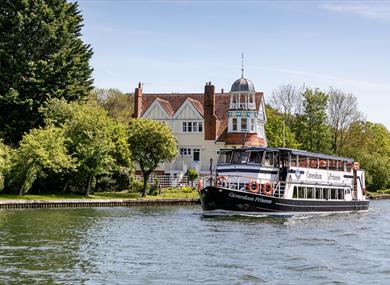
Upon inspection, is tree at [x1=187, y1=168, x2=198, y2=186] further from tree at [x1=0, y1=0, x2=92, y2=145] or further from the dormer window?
tree at [x1=0, y1=0, x2=92, y2=145]

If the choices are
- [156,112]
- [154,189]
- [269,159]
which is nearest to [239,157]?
[269,159]

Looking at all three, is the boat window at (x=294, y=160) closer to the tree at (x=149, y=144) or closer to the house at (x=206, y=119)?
the tree at (x=149, y=144)

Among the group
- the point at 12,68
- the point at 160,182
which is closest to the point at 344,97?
the point at 160,182

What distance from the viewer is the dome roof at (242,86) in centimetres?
8762

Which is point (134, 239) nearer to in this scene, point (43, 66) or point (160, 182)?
point (43, 66)

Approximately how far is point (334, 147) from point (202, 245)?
84.0 meters

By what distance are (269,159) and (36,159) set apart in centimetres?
2244

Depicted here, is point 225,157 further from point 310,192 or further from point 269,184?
point 310,192

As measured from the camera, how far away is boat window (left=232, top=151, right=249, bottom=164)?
171ft

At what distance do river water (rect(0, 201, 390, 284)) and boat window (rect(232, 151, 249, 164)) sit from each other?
655 cm

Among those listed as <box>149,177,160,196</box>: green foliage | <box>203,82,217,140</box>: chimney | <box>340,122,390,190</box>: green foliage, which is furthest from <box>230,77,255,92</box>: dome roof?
<box>340,122,390,190</box>: green foliage

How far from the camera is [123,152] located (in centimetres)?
7156

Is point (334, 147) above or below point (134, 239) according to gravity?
above

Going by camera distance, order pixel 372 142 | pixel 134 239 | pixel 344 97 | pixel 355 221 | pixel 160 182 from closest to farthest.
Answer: pixel 134 239 → pixel 355 221 → pixel 160 182 → pixel 344 97 → pixel 372 142
